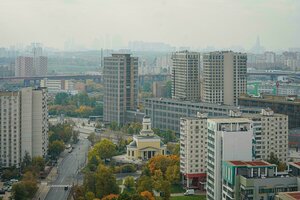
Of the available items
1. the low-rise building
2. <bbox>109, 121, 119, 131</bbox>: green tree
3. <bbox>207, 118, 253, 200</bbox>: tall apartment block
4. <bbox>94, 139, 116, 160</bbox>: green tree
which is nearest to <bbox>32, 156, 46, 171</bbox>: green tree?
<bbox>94, 139, 116, 160</bbox>: green tree

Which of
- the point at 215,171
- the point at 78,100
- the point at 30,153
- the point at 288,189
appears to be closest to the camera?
the point at 288,189

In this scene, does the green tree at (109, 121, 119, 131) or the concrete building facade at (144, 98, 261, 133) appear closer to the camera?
the concrete building facade at (144, 98, 261, 133)

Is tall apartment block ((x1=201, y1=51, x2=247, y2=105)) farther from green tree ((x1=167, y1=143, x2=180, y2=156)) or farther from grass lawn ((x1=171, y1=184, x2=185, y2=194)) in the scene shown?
grass lawn ((x1=171, y1=184, x2=185, y2=194))

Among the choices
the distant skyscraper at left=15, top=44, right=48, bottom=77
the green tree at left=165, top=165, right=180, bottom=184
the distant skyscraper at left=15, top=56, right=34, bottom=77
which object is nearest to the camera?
the green tree at left=165, top=165, right=180, bottom=184

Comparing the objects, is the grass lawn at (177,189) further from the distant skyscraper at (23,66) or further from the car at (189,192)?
the distant skyscraper at (23,66)

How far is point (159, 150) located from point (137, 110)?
3.72 m

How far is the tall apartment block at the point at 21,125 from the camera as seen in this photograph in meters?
8.35

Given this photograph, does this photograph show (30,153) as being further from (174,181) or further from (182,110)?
(182,110)

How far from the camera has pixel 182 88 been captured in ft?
43.7

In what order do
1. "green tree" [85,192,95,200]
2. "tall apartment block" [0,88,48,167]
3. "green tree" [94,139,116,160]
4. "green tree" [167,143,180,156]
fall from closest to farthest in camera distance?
1. "green tree" [85,192,95,200]
2. "tall apartment block" [0,88,48,167]
3. "green tree" [167,143,180,156]
4. "green tree" [94,139,116,160]

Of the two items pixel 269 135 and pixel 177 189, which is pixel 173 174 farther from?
pixel 269 135

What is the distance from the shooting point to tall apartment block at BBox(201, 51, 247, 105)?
41.5 ft

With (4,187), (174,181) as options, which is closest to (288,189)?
(174,181)

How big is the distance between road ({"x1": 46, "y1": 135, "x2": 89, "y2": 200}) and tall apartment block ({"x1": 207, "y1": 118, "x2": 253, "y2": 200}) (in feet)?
5.90
